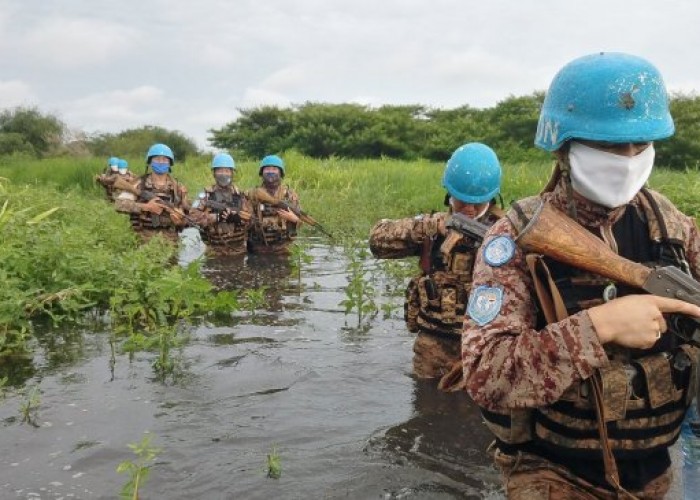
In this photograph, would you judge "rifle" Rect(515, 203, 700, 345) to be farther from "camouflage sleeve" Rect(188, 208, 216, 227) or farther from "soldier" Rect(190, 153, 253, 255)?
"camouflage sleeve" Rect(188, 208, 216, 227)

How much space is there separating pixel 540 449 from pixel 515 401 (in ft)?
1.32

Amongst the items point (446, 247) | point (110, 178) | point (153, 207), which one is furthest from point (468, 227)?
point (110, 178)

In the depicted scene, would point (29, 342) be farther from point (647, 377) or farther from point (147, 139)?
point (147, 139)

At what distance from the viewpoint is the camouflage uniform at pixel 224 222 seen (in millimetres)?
10773

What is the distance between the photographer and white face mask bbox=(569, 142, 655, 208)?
202 centimetres

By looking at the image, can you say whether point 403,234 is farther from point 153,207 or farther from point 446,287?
point 153,207

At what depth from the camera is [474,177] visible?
4.45 metres

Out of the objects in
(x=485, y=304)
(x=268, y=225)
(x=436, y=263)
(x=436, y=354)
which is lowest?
(x=436, y=354)

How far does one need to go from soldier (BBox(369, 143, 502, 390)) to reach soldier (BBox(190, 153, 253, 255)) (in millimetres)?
6316

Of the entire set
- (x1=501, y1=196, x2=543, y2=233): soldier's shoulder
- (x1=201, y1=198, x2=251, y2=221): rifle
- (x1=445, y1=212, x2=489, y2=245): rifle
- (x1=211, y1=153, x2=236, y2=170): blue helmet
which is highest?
(x1=211, y1=153, x2=236, y2=170): blue helmet

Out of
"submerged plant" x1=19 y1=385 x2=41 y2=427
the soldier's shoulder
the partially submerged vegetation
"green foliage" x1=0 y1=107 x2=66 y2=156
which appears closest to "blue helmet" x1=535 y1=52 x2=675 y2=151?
the soldier's shoulder

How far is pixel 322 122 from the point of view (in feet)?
117

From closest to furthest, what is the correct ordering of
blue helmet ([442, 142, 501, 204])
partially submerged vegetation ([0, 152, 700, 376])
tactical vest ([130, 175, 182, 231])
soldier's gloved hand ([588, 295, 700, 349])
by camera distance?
soldier's gloved hand ([588, 295, 700, 349]), blue helmet ([442, 142, 501, 204]), partially submerged vegetation ([0, 152, 700, 376]), tactical vest ([130, 175, 182, 231])

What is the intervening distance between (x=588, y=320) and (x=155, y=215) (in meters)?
9.74
